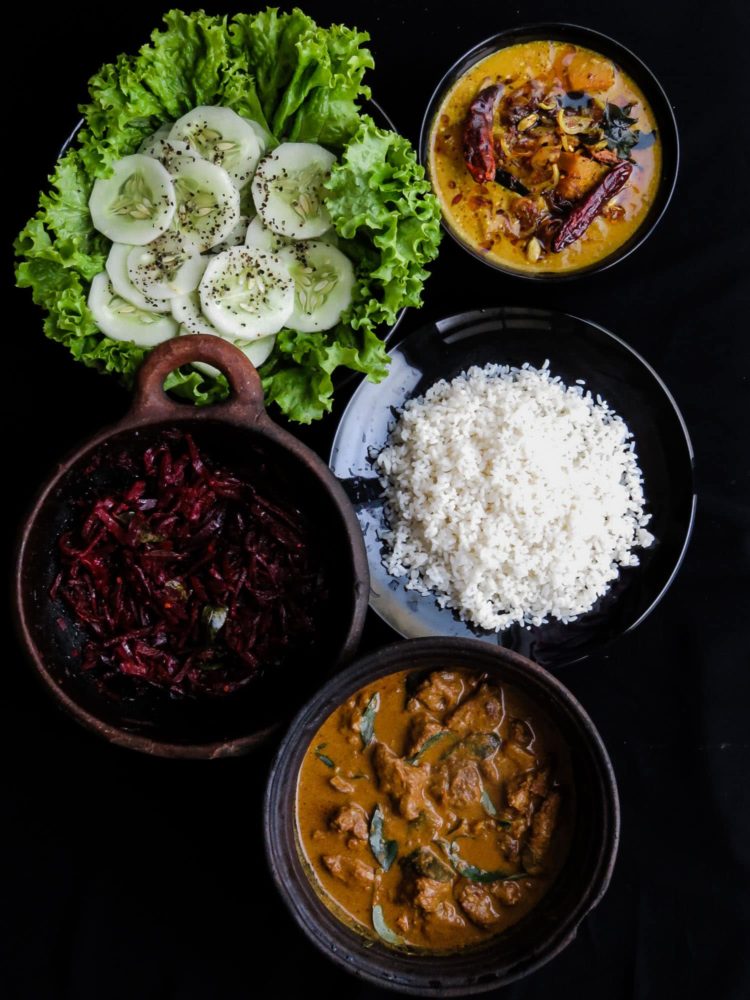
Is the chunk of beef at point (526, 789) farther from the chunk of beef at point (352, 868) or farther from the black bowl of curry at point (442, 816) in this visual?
the chunk of beef at point (352, 868)

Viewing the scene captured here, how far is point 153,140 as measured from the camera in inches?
94.5

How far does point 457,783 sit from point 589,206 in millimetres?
1482

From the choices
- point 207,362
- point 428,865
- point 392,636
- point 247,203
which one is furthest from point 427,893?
point 247,203

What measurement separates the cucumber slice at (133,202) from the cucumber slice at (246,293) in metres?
0.17

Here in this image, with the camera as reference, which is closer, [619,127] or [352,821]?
[352,821]

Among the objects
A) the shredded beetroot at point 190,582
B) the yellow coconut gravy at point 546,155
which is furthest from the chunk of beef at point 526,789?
the yellow coconut gravy at point 546,155

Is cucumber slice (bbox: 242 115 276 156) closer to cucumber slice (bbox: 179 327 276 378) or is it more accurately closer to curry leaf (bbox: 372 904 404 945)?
cucumber slice (bbox: 179 327 276 378)

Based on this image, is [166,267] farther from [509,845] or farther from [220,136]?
[509,845]

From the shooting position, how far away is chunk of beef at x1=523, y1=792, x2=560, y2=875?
2.22m

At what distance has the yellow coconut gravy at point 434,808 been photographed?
2205mm

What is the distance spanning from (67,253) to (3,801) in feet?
4.70

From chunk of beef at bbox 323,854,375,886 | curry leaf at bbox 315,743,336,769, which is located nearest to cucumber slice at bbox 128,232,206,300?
curry leaf at bbox 315,743,336,769

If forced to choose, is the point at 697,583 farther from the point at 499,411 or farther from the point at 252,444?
the point at 252,444

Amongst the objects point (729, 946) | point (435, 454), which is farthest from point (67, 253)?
point (729, 946)
